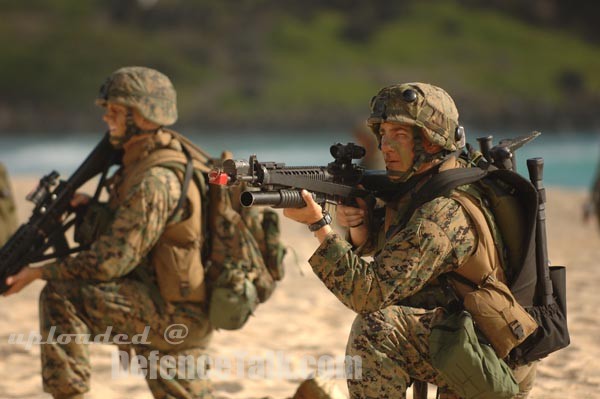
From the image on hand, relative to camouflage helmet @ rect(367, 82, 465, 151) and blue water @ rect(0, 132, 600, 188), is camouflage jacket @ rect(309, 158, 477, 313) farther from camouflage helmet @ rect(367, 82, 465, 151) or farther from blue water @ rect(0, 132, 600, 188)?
blue water @ rect(0, 132, 600, 188)

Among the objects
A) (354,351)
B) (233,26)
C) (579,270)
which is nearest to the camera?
(354,351)

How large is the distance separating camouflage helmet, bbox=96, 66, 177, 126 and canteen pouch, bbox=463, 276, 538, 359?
239cm

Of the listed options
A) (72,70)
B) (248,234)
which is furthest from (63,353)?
(72,70)

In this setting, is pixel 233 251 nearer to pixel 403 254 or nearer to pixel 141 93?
pixel 141 93

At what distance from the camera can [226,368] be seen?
22.0 ft

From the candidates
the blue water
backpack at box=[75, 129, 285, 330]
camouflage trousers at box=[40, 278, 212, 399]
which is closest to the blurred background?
the blue water

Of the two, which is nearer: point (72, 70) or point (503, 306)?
point (503, 306)

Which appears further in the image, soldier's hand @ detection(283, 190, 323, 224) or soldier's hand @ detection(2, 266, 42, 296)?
soldier's hand @ detection(2, 266, 42, 296)

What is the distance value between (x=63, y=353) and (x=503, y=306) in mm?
2508

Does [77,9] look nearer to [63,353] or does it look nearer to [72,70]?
[72,70]

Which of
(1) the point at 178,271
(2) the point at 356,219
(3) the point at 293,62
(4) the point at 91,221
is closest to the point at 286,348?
(1) the point at 178,271

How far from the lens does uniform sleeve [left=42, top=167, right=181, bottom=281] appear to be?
5.09 m

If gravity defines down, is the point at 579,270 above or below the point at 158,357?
above

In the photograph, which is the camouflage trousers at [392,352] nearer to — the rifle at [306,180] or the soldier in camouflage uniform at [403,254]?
the soldier in camouflage uniform at [403,254]
